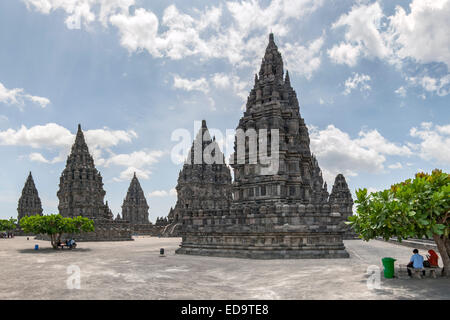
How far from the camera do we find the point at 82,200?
62.8 m

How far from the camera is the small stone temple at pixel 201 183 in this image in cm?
7531

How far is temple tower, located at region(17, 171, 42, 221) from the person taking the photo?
285ft

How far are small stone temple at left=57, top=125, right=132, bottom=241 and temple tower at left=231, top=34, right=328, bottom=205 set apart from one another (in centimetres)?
3622

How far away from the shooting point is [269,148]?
1184 inches

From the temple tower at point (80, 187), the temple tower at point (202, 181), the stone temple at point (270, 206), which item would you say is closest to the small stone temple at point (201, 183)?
the temple tower at point (202, 181)

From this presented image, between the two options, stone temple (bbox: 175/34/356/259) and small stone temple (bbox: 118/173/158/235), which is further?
small stone temple (bbox: 118/173/158/235)

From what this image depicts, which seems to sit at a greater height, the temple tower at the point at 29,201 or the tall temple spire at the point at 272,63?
the tall temple spire at the point at 272,63

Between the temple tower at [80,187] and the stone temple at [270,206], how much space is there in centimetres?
3902

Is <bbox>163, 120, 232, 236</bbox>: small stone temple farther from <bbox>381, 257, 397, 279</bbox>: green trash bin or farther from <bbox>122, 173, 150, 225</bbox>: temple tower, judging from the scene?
<bbox>381, 257, 397, 279</bbox>: green trash bin

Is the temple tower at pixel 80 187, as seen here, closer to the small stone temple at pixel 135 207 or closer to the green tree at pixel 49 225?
the green tree at pixel 49 225

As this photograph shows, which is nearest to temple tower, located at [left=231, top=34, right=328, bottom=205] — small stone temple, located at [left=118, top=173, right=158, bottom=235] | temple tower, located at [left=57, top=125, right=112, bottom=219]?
temple tower, located at [left=57, top=125, right=112, bottom=219]
